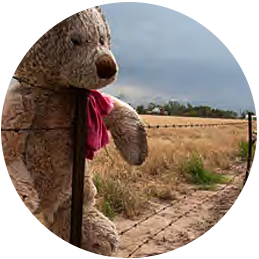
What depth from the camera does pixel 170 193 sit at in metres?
6.76

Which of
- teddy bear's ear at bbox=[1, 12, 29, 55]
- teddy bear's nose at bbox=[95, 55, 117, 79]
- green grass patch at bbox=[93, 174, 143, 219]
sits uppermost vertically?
teddy bear's ear at bbox=[1, 12, 29, 55]

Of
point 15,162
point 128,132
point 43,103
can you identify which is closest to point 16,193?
point 15,162

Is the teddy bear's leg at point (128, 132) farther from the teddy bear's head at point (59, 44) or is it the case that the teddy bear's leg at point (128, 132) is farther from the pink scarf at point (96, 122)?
the teddy bear's head at point (59, 44)

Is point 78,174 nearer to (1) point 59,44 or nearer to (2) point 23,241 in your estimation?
(2) point 23,241

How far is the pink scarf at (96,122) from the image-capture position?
2166mm

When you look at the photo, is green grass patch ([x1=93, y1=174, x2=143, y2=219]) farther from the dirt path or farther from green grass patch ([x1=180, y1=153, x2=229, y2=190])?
green grass patch ([x1=180, y1=153, x2=229, y2=190])

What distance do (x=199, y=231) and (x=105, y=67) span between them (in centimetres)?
334

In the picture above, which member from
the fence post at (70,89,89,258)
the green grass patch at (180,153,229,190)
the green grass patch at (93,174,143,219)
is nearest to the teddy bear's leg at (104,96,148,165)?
the fence post at (70,89,89,258)

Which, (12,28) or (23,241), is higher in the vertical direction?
(12,28)

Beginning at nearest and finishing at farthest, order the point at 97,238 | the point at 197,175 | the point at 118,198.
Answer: the point at 97,238 → the point at 118,198 → the point at 197,175

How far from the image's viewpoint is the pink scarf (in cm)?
217

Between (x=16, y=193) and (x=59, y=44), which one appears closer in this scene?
(x=16, y=193)

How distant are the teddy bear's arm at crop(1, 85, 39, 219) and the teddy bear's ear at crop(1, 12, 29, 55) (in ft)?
0.66

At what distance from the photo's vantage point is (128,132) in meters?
2.37
